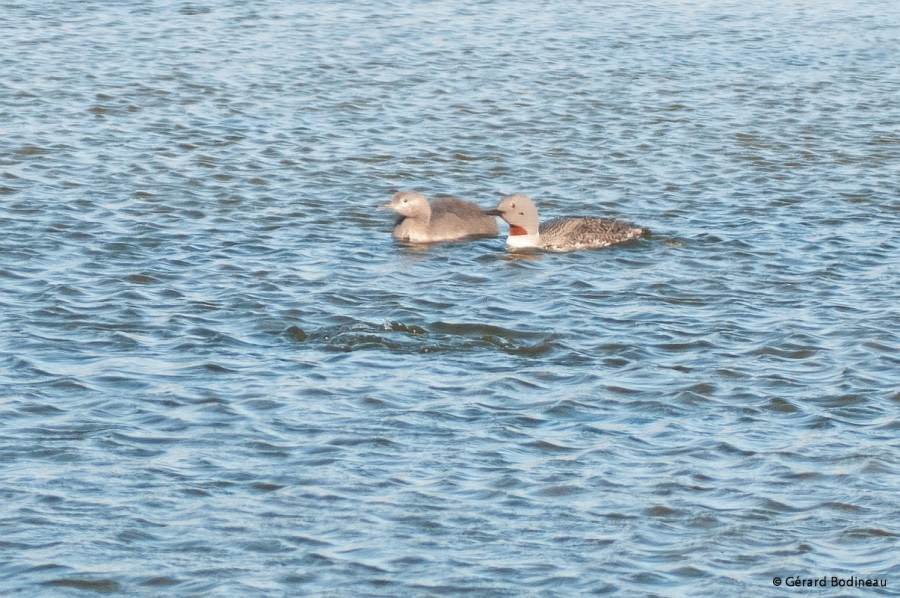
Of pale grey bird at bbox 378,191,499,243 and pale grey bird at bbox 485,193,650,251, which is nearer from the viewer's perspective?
pale grey bird at bbox 485,193,650,251

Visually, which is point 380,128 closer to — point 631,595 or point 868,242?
point 868,242

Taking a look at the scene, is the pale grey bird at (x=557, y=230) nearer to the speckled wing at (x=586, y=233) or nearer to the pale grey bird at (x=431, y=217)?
the speckled wing at (x=586, y=233)

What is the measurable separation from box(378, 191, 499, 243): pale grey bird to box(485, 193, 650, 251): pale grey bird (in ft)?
1.25

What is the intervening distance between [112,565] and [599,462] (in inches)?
125

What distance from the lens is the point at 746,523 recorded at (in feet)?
29.4

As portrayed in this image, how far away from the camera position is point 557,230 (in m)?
15.4

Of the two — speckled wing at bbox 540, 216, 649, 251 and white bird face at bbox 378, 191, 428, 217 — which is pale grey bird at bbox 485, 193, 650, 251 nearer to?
speckled wing at bbox 540, 216, 649, 251

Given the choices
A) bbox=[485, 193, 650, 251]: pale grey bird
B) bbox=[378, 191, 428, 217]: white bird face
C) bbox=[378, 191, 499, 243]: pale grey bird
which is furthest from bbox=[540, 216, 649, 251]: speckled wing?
bbox=[378, 191, 428, 217]: white bird face

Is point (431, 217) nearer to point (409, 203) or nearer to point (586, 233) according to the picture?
point (409, 203)

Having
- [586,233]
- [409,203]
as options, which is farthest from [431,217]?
[586,233]

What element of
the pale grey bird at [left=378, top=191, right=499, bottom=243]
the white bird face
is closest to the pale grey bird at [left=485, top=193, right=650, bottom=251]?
the pale grey bird at [left=378, top=191, right=499, bottom=243]

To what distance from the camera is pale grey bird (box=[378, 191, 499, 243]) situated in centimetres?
1556

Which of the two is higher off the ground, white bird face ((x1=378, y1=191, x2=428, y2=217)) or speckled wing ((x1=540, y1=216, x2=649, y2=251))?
white bird face ((x1=378, y1=191, x2=428, y2=217))

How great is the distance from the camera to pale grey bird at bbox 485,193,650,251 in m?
15.2
